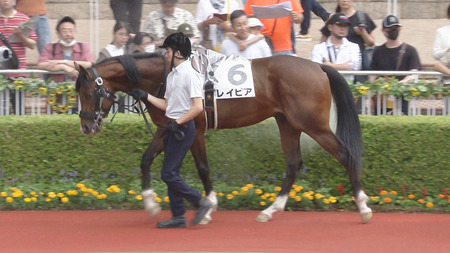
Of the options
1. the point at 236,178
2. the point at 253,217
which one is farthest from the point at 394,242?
the point at 236,178

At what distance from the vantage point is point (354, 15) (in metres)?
11.6

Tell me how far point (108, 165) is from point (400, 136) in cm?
310

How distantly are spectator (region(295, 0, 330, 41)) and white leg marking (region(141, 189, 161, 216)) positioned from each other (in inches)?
Result: 200

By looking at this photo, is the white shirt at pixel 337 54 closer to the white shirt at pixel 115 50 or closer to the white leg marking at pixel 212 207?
the white shirt at pixel 115 50

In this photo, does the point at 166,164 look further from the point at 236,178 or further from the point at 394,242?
the point at 394,242

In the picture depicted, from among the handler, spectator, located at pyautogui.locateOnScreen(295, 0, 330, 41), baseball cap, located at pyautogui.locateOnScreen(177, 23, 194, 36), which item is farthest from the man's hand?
spectator, located at pyautogui.locateOnScreen(295, 0, 330, 41)

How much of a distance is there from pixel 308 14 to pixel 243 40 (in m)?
3.25

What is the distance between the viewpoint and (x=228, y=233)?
318 inches

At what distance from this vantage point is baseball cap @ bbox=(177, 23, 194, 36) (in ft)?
34.1

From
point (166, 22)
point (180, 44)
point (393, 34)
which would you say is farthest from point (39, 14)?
point (393, 34)

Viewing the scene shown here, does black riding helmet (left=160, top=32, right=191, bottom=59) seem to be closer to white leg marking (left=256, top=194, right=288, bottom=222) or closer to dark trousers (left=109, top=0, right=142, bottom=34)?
white leg marking (left=256, top=194, right=288, bottom=222)

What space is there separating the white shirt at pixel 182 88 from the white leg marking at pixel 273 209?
139cm

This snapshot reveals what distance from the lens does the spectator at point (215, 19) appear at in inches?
428

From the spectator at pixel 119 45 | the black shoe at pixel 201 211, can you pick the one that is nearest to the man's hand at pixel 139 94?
the black shoe at pixel 201 211
